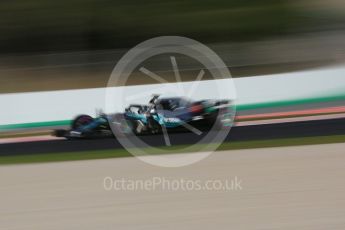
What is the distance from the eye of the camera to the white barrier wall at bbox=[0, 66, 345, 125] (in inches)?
377

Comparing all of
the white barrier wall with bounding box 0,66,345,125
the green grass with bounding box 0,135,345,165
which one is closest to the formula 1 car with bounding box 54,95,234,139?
the green grass with bounding box 0,135,345,165

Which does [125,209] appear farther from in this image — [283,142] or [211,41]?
[211,41]

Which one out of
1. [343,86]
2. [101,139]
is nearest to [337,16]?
[343,86]

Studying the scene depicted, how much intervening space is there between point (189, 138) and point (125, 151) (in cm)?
90

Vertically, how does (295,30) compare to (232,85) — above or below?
above

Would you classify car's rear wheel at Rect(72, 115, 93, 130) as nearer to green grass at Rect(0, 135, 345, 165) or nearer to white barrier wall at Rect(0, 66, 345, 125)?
white barrier wall at Rect(0, 66, 345, 125)

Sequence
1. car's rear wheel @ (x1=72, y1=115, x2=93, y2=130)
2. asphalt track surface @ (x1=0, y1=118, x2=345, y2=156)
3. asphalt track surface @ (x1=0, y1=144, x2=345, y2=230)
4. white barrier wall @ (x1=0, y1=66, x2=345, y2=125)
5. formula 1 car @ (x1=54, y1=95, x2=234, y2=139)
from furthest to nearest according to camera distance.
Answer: white barrier wall @ (x1=0, y1=66, x2=345, y2=125) → car's rear wheel @ (x1=72, y1=115, x2=93, y2=130) → formula 1 car @ (x1=54, y1=95, x2=234, y2=139) → asphalt track surface @ (x1=0, y1=118, x2=345, y2=156) → asphalt track surface @ (x1=0, y1=144, x2=345, y2=230)

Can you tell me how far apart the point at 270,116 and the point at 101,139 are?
9.17 ft

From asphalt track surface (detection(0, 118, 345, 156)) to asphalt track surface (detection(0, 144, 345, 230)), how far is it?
90cm

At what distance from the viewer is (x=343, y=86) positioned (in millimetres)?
10141

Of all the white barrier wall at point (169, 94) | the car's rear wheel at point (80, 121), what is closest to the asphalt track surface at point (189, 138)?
the car's rear wheel at point (80, 121)

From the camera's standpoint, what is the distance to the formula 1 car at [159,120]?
7.99 meters

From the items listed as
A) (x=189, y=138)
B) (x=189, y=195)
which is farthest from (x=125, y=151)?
(x=189, y=195)

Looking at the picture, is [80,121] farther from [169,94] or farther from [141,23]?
[141,23]
